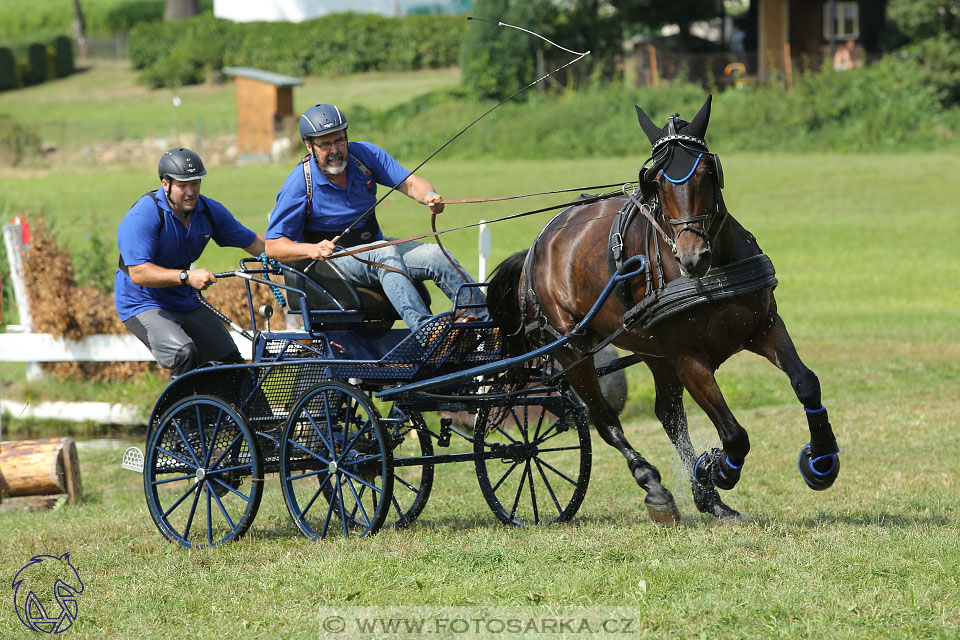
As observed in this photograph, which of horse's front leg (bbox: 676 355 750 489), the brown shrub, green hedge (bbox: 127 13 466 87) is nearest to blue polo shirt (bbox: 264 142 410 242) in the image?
horse's front leg (bbox: 676 355 750 489)

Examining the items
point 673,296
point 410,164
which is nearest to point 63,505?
point 673,296

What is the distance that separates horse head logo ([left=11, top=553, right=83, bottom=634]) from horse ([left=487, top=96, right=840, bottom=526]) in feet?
8.58

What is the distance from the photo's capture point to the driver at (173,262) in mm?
6922

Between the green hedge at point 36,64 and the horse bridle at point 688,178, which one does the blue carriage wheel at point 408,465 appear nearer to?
the horse bridle at point 688,178

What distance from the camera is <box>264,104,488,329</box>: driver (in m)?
6.55

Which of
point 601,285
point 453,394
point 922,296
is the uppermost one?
point 601,285

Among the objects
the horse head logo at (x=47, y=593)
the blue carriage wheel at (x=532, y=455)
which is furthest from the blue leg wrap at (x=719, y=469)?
the horse head logo at (x=47, y=593)

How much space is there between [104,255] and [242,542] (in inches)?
306

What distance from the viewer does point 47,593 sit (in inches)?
219

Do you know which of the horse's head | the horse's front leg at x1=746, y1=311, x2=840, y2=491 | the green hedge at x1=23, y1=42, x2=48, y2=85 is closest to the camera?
the horse's head

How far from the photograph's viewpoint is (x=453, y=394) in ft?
21.8

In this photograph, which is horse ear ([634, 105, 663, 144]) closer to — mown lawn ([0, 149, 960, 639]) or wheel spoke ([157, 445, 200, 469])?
mown lawn ([0, 149, 960, 639])

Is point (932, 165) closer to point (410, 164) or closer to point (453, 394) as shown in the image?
point (410, 164)

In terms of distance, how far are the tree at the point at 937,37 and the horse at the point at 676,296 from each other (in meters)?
25.3
